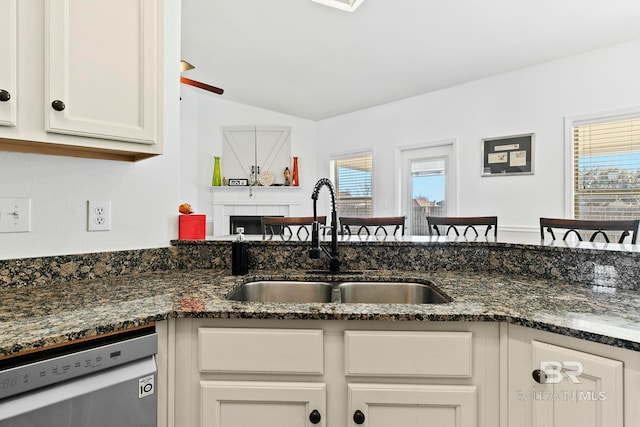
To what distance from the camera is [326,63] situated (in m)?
3.71

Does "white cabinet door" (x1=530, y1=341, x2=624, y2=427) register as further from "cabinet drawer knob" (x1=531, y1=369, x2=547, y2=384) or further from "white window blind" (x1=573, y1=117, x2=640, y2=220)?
"white window blind" (x1=573, y1=117, x2=640, y2=220)

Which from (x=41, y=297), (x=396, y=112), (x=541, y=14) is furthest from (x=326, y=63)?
(x=41, y=297)

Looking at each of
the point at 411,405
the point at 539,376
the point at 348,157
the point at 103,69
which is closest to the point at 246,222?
the point at 348,157

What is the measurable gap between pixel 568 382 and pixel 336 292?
783mm

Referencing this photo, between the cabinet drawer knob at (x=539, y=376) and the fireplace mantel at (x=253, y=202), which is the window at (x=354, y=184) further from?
the cabinet drawer knob at (x=539, y=376)

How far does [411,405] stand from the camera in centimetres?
94

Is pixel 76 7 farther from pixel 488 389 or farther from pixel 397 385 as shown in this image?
pixel 488 389

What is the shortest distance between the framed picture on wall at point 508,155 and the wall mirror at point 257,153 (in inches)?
115

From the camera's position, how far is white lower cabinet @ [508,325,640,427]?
76 cm

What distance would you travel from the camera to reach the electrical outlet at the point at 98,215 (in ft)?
4.45

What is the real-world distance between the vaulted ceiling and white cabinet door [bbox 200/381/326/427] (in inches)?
109

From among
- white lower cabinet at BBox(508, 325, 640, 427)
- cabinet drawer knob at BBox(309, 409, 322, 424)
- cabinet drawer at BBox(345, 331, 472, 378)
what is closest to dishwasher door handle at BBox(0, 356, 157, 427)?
cabinet drawer knob at BBox(309, 409, 322, 424)

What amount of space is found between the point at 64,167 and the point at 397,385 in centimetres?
139

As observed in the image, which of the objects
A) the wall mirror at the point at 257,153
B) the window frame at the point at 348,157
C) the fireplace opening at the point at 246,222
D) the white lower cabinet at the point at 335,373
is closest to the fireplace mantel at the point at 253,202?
the fireplace opening at the point at 246,222
